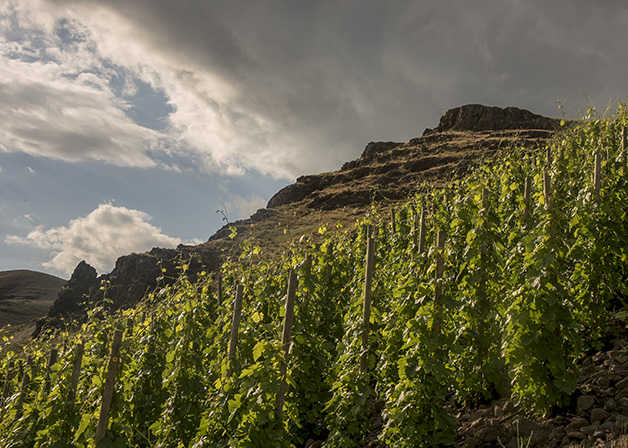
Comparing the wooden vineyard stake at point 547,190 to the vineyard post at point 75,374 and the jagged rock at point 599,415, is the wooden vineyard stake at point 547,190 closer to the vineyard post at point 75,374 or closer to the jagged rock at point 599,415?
the jagged rock at point 599,415

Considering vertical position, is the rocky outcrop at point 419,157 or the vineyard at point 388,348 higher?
the rocky outcrop at point 419,157

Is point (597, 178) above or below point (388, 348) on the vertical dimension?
above

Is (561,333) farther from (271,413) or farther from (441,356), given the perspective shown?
(271,413)

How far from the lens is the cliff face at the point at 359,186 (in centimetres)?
2992

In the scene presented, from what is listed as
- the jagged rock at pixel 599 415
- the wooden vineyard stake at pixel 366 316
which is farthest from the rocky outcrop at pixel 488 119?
the jagged rock at pixel 599 415

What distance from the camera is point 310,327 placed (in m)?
5.31

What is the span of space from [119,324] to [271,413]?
8.46ft

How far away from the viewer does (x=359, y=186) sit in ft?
131

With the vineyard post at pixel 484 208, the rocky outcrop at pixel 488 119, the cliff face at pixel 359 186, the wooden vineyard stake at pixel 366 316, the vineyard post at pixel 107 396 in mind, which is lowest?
the vineyard post at pixel 107 396

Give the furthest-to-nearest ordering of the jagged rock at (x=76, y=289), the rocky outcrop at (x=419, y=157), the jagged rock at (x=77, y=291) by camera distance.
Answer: the jagged rock at (x=76, y=289) → the jagged rock at (x=77, y=291) → the rocky outcrop at (x=419, y=157)

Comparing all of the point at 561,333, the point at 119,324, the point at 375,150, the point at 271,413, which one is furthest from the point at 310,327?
the point at 375,150

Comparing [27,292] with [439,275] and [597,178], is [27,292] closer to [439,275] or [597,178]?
[439,275]

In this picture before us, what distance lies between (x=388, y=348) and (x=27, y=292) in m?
115


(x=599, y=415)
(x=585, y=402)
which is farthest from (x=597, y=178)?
(x=599, y=415)
